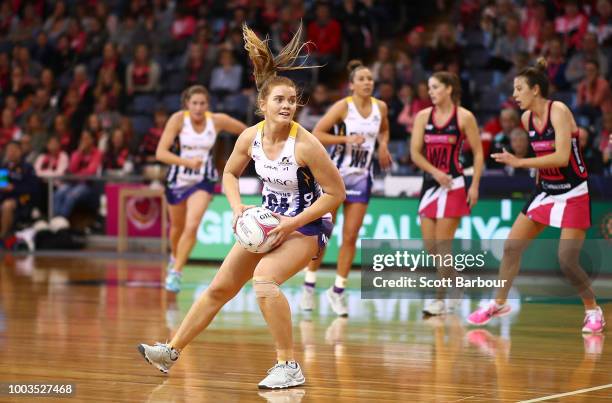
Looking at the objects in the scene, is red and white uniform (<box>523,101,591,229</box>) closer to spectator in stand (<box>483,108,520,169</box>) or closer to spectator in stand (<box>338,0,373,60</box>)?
spectator in stand (<box>483,108,520,169</box>)

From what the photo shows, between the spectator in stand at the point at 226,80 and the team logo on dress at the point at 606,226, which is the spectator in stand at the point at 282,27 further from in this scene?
the team logo on dress at the point at 606,226

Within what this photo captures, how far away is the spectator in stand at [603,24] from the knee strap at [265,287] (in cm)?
1076

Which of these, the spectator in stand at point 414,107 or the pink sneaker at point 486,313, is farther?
the spectator in stand at point 414,107

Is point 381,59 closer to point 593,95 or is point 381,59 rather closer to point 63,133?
point 593,95

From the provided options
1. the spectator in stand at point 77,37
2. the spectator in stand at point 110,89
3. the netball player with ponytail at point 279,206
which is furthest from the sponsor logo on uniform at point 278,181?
the spectator in stand at point 77,37

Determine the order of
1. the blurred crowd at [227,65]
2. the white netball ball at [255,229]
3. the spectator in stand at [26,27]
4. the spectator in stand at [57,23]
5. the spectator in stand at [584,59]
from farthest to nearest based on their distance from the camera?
the spectator in stand at [26,27], the spectator in stand at [57,23], the blurred crowd at [227,65], the spectator in stand at [584,59], the white netball ball at [255,229]

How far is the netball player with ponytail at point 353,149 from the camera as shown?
10.3m

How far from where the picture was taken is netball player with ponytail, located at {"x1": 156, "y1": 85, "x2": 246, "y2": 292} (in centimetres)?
1144

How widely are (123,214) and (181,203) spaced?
5.39m

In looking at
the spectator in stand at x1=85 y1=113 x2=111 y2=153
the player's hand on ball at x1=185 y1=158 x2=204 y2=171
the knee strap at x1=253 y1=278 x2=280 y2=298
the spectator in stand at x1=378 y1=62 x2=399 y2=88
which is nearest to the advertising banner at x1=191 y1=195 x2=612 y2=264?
the spectator in stand at x1=378 y1=62 x2=399 y2=88

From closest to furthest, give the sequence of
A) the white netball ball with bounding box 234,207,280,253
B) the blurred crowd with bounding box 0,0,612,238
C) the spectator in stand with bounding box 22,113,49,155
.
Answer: the white netball ball with bounding box 234,207,280,253, the blurred crowd with bounding box 0,0,612,238, the spectator in stand with bounding box 22,113,49,155

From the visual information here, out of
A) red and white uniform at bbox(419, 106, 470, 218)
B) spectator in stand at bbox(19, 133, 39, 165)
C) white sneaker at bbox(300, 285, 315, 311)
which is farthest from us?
spectator in stand at bbox(19, 133, 39, 165)

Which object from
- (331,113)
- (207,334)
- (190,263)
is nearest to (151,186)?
(190,263)

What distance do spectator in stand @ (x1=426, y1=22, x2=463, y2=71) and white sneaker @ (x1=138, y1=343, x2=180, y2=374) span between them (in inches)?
403
